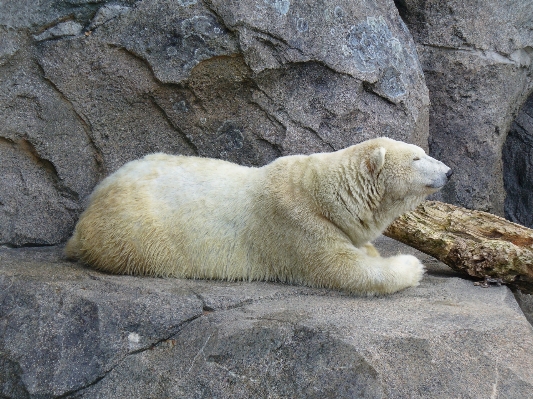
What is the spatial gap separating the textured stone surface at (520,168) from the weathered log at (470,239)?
10.0ft

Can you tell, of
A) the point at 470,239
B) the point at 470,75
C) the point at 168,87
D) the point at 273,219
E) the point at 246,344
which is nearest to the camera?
the point at 246,344

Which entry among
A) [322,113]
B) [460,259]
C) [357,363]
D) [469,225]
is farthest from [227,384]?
[322,113]

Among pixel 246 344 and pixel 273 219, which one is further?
pixel 273 219

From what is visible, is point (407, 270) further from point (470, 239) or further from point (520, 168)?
point (520, 168)

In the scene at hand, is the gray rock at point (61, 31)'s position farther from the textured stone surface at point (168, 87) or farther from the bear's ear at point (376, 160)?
the bear's ear at point (376, 160)

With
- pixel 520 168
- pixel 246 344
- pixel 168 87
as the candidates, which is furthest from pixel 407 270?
pixel 520 168

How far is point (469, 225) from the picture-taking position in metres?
4.81

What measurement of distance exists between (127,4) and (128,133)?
0.98 metres

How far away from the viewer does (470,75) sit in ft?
21.7

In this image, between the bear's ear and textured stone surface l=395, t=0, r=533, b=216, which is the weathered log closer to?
the bear's ear

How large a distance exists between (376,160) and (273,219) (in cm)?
77

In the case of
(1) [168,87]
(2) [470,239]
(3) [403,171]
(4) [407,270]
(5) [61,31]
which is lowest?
(4) [407,270]

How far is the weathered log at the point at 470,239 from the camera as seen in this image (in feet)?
14.5

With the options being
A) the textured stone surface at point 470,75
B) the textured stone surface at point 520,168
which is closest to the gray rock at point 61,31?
the textured stone surface at point 470,75
